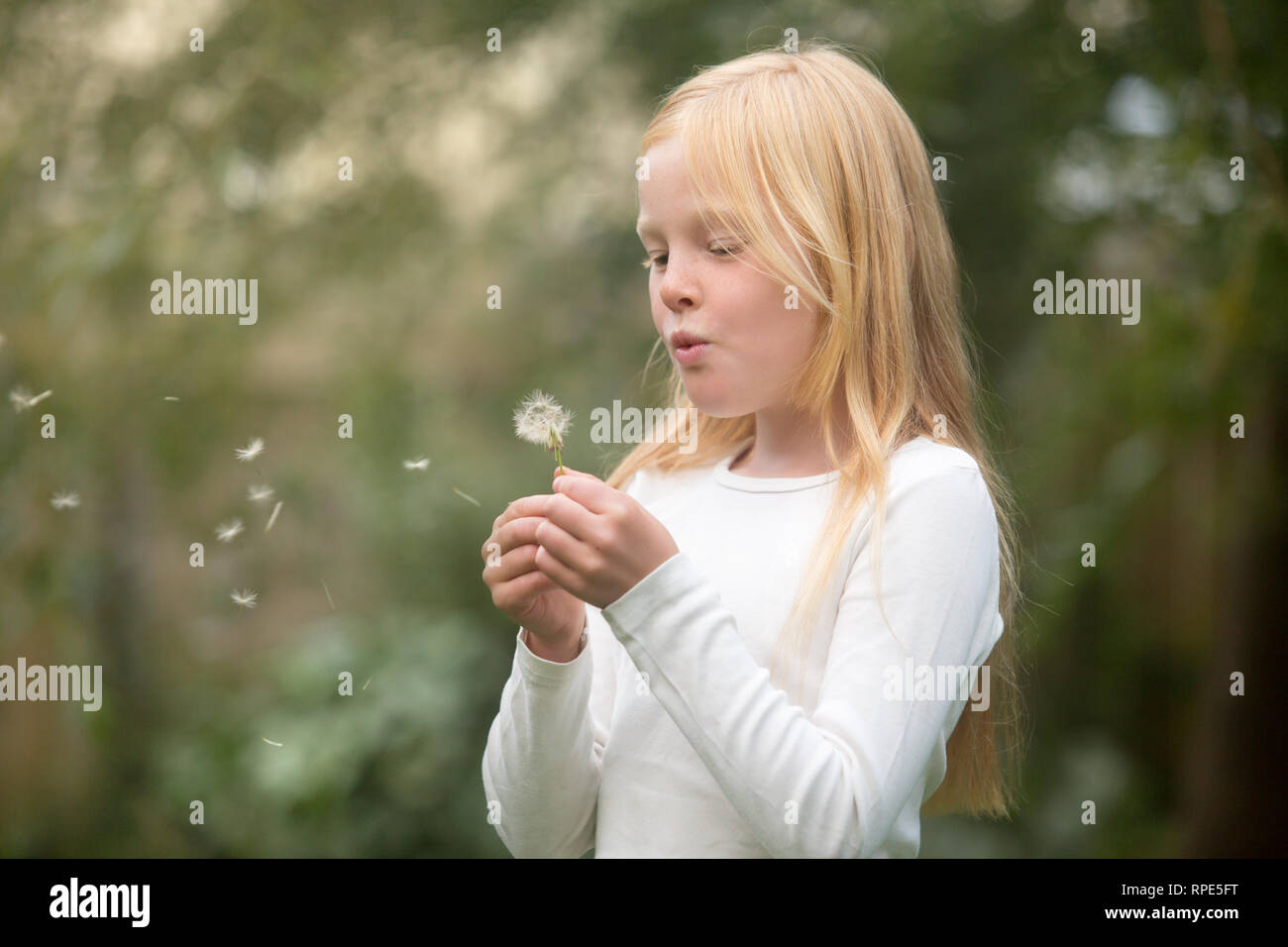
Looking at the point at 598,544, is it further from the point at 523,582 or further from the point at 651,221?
the point at 651,221

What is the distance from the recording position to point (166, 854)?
Result: 286cm

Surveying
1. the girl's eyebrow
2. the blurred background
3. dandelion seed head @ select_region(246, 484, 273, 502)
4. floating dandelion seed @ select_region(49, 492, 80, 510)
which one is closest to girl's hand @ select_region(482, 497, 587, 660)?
the girl's eyebrow

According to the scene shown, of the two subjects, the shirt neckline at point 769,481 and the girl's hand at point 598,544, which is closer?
the girl's hand at point 598,544

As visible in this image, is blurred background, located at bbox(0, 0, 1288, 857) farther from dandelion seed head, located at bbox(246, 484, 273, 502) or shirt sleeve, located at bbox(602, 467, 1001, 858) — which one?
shirt sleeve, located at bbox(602, 467, 1001, 858)

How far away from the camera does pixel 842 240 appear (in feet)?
3.46

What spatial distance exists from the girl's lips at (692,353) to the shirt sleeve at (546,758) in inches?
11.4

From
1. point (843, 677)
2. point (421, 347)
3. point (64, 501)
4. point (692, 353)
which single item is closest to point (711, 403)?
point (692, 353)

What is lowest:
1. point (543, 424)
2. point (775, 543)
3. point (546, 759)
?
point (546, 759)

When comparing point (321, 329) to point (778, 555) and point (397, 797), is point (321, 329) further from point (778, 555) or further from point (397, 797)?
point (778, 555)

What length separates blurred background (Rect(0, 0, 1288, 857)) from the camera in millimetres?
2318

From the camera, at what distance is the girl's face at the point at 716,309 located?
1.00 meters

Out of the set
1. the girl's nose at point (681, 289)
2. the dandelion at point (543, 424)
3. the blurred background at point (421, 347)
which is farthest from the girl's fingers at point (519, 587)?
the blurred background at point (421, 347)

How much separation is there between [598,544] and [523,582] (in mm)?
100

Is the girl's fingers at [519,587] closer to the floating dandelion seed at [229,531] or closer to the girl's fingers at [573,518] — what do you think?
the girl's fingers at [573,518]
